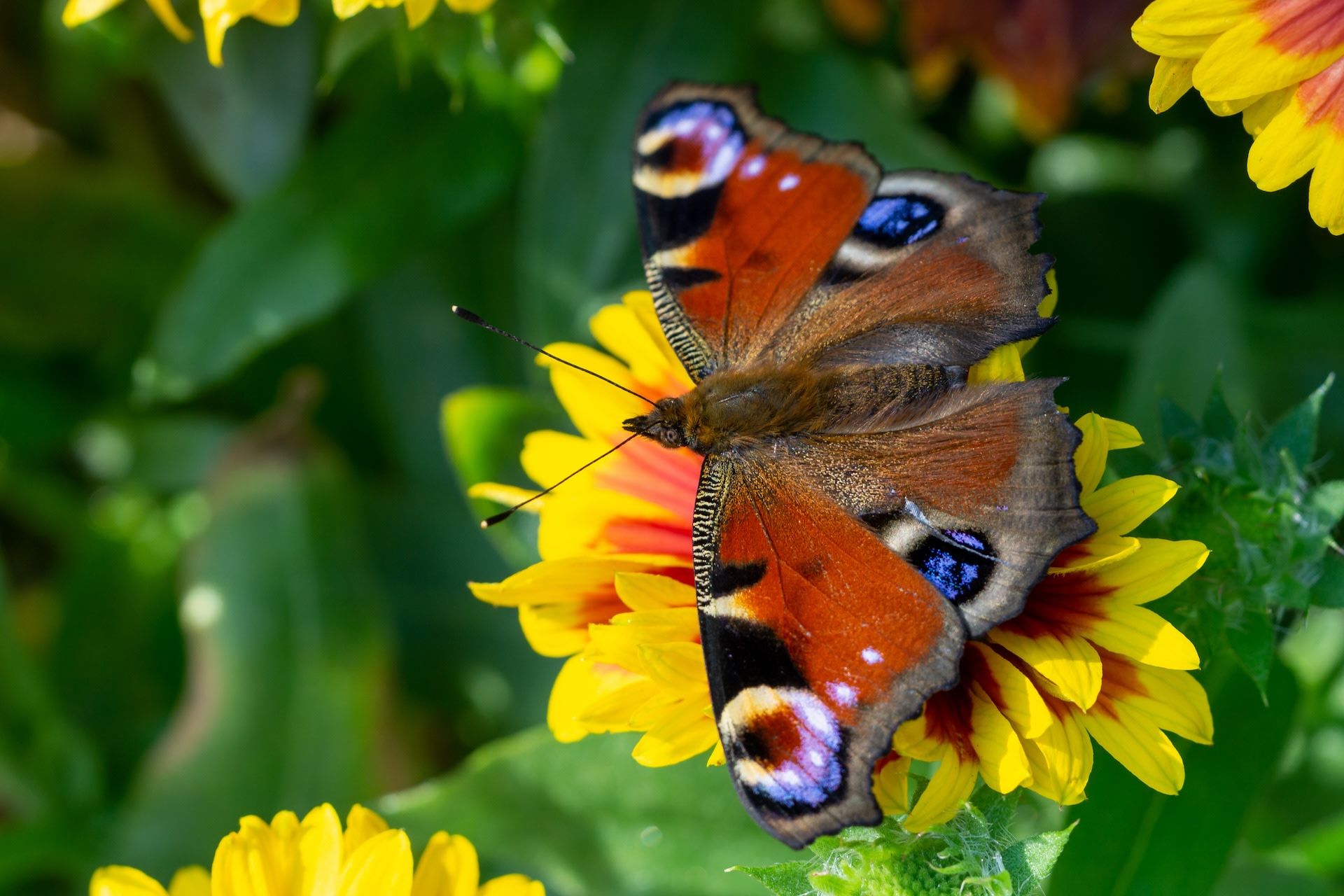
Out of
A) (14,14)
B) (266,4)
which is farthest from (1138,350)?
(14,14)

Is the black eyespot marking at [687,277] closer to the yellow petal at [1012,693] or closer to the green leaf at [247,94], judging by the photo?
the yellow petal at [1012,693]

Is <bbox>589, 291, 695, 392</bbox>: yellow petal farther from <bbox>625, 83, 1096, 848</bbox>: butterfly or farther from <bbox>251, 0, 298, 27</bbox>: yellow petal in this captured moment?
<bbox>251, 0, 298, 27</bbox>: yellow petal

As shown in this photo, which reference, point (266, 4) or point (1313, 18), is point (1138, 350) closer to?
point (1313, 18)

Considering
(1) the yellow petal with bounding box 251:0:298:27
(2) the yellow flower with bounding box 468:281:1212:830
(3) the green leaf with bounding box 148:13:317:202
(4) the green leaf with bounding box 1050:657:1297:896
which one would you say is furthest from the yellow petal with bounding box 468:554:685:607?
(3) the green leaf with bounding box 148:13:317:202

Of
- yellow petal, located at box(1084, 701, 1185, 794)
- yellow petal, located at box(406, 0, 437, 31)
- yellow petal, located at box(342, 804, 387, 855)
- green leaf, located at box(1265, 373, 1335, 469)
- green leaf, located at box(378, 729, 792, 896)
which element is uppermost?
yellow petal, located at box(406, 0, 437, 31)

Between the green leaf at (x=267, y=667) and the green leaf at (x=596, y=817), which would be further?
the green leaf at (x=267, y=667)

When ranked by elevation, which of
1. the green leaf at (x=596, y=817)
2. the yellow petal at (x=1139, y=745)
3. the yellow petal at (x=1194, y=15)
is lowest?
the green leaf at (x=596, y=817)

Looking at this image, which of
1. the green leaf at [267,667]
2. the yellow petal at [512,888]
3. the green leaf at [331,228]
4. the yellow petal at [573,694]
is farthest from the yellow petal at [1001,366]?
the green leaf at [267,667]
